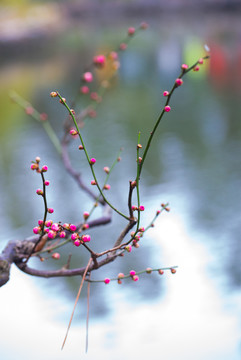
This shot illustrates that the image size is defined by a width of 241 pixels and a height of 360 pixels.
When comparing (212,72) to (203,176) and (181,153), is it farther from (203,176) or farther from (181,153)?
(203,176)

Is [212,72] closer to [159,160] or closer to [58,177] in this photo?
[159,160]

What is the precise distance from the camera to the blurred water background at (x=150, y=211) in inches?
36.8

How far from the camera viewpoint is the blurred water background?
0.93 m

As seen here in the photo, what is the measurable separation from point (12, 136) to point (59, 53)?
3.72 metres

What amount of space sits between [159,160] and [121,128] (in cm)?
56

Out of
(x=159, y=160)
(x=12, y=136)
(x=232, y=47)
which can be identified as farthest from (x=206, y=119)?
(x=232, y=47)

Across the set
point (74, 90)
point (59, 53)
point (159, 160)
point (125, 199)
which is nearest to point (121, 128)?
point (159, 160)

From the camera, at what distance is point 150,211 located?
1.48 meters

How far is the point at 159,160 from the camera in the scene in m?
1.93

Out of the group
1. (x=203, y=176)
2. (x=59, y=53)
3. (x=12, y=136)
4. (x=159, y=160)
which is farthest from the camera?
(x=59, y=53)

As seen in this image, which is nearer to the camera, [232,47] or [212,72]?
[212,72]

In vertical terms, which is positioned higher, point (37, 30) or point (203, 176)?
point (37, 30)

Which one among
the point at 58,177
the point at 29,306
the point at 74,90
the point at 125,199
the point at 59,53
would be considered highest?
the point at 59,53

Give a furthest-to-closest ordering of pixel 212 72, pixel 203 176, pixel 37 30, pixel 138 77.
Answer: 1. pixel 37 30
2. pixel 138 77
3. pixel 212 72
4. pixel 203 176
